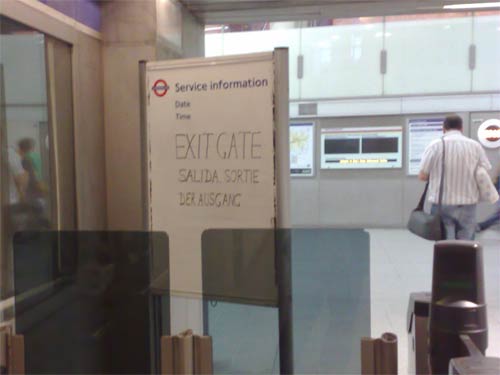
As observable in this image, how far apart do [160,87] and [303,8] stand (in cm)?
141

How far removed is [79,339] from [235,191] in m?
1.17

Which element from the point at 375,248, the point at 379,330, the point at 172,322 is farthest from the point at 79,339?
the point at 375,248

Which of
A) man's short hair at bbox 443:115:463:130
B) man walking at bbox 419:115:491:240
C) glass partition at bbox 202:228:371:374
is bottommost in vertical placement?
glass partition at bbox 202:228:371:374

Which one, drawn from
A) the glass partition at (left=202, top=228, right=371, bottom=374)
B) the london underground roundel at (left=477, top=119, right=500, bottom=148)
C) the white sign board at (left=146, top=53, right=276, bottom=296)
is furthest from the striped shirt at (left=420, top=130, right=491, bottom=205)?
the london underground roundel at (left=477, top=119, right=500, bottom=148)

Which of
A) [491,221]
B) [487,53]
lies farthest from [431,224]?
[487,53]

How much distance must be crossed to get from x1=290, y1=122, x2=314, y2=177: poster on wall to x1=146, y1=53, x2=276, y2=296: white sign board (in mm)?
5668

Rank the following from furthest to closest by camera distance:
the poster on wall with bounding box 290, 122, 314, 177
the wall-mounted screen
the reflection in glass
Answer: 1. the poster on wall with bounding box 290, 122, 314, 177
2. the wall-mounted screen
3. the reflection in glass

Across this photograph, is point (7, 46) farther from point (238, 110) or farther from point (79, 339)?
point (79, 339)

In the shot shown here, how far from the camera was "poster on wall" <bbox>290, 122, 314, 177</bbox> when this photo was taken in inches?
324

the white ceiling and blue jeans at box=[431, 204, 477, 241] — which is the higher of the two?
the white ceiling

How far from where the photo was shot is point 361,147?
26.6ft

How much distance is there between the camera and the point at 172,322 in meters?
3.02

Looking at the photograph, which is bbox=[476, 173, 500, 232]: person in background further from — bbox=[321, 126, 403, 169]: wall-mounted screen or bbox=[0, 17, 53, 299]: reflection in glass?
bbox=[0, 17, 53, 299]: reflection in glass

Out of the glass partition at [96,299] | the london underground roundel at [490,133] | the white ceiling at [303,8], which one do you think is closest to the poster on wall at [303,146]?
the london underground roundel at [490,133]
